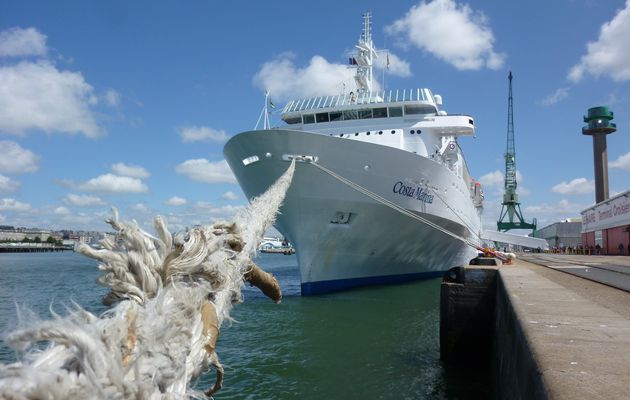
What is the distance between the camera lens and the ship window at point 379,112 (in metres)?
18.7

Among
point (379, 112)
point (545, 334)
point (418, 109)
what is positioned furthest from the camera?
point (379, 112)

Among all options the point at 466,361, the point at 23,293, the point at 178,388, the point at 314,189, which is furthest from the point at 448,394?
the point at 23,293

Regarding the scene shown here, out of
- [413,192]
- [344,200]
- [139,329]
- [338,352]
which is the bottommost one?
[338,352]

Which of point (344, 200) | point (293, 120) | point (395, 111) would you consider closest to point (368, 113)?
point (395, 111)

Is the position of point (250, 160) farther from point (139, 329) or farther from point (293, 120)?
point (139, 329)

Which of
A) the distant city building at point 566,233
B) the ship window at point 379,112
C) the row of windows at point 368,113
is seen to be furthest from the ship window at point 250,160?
the distant city building at point 566,233

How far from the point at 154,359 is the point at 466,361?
7.61m

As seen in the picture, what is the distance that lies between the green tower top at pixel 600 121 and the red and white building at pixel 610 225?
2500 cm

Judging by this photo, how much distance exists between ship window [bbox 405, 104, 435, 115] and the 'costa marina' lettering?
4.10 metres

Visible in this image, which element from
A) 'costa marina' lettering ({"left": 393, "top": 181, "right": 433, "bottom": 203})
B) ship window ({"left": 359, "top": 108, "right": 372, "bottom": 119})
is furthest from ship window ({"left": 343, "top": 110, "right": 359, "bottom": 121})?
'costa marina' lettering ({"left": 393, "top": 181, "right": 433, "bottom": 203})

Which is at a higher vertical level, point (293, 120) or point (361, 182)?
point (293, 120)

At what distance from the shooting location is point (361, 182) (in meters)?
14.4

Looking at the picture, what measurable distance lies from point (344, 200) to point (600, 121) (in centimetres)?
5649

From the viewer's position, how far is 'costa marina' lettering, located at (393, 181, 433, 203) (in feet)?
49.1
